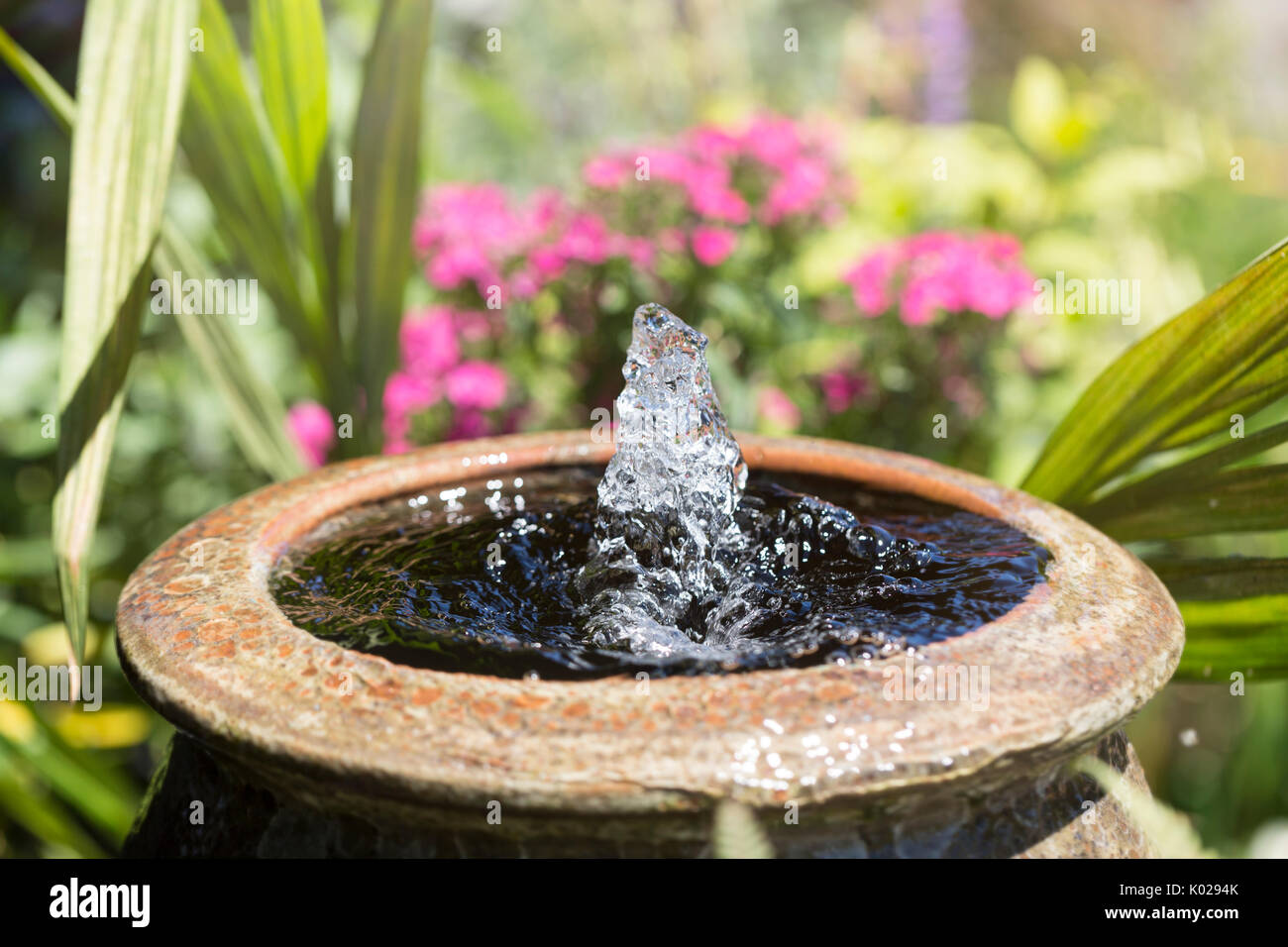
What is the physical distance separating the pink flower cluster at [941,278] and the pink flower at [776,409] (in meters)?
0.33

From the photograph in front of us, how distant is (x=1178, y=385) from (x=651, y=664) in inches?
37.8

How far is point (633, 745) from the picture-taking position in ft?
2.90

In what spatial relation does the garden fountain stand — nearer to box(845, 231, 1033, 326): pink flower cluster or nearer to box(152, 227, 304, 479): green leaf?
box(152, 227, 304, 479): green leaf

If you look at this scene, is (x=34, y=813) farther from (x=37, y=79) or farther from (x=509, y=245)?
(x=509, y=245)

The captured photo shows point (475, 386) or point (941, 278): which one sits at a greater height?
point (941, 278)

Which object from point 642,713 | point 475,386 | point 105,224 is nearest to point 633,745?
point 642,713

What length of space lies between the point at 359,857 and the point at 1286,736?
245 cm

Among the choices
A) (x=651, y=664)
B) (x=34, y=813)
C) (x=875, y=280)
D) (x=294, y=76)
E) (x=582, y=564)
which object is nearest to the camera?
(x=651, y=664)

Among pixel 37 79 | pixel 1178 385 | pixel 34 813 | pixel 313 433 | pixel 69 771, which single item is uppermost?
pixel 37 79

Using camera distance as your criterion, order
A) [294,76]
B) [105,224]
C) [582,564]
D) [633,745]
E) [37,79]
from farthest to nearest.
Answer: [294,76] → [37,79] → [582,564] → [105,224] → [633,745]

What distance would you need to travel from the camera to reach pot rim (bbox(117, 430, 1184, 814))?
2.85 feet

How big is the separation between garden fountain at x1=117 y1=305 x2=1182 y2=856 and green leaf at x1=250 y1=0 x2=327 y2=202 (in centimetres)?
80

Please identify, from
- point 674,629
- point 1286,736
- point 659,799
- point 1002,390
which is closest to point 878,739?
point 659,799

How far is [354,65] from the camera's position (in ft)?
12.9
